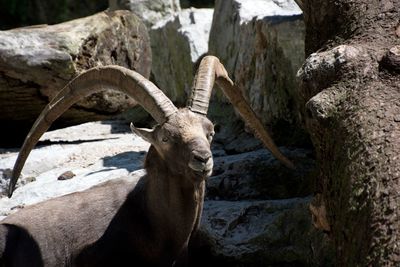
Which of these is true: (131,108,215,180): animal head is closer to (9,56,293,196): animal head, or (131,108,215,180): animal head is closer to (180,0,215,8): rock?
(9,56,293,196): animal head

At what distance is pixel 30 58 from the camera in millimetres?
9711

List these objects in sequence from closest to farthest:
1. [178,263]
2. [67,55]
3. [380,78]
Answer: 1. [380,78]
2. [178,263]
3. [67,55]

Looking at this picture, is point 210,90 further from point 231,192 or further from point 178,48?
point 178,48

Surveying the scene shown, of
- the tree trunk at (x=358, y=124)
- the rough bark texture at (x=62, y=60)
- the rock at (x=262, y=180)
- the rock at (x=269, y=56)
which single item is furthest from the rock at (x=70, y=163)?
the tree trunk at (x=358, y=124)

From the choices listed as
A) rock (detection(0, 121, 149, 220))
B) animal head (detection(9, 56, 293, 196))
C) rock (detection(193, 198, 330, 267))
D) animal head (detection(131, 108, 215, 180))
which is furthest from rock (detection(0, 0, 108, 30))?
animal head (detection(131, 108, 215, 180))

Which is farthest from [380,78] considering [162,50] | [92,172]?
[162,50]

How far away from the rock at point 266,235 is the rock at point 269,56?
4.75 ft

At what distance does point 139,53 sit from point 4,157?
200 centimetres

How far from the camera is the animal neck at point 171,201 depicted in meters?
7.10

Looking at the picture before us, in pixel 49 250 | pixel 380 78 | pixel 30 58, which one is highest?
pixel 380 78

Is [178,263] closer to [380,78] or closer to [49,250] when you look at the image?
[49,250]

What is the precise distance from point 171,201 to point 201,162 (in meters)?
0.78

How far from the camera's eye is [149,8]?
564 inches

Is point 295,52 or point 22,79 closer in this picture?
point 295,52
